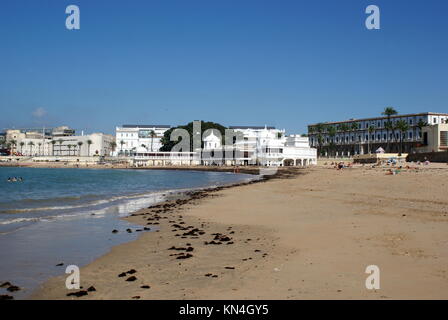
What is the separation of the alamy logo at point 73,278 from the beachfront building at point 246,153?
101911 millimetres

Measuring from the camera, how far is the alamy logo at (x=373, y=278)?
714cm

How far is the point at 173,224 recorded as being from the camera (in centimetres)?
1639

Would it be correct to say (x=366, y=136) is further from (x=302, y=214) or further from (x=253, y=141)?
(x=302, y=214)

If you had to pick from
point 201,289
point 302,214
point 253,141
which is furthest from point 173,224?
point 253,141

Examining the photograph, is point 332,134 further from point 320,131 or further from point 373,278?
point 373,278

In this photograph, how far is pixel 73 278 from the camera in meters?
8.38

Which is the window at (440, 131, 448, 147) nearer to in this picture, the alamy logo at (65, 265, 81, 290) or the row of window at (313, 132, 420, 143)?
the row of window at (313, 132, 420, 143)

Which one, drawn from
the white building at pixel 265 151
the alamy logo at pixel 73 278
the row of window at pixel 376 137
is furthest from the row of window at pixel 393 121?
the alamy logo at pixel 73 278

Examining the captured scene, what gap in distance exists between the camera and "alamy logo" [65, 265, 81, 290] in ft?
26.0

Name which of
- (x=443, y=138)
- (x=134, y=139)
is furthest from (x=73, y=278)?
(x=134, y=139)

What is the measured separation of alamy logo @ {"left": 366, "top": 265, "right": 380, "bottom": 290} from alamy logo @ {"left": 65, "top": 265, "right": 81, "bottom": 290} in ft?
17.0

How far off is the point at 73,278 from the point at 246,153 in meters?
118
